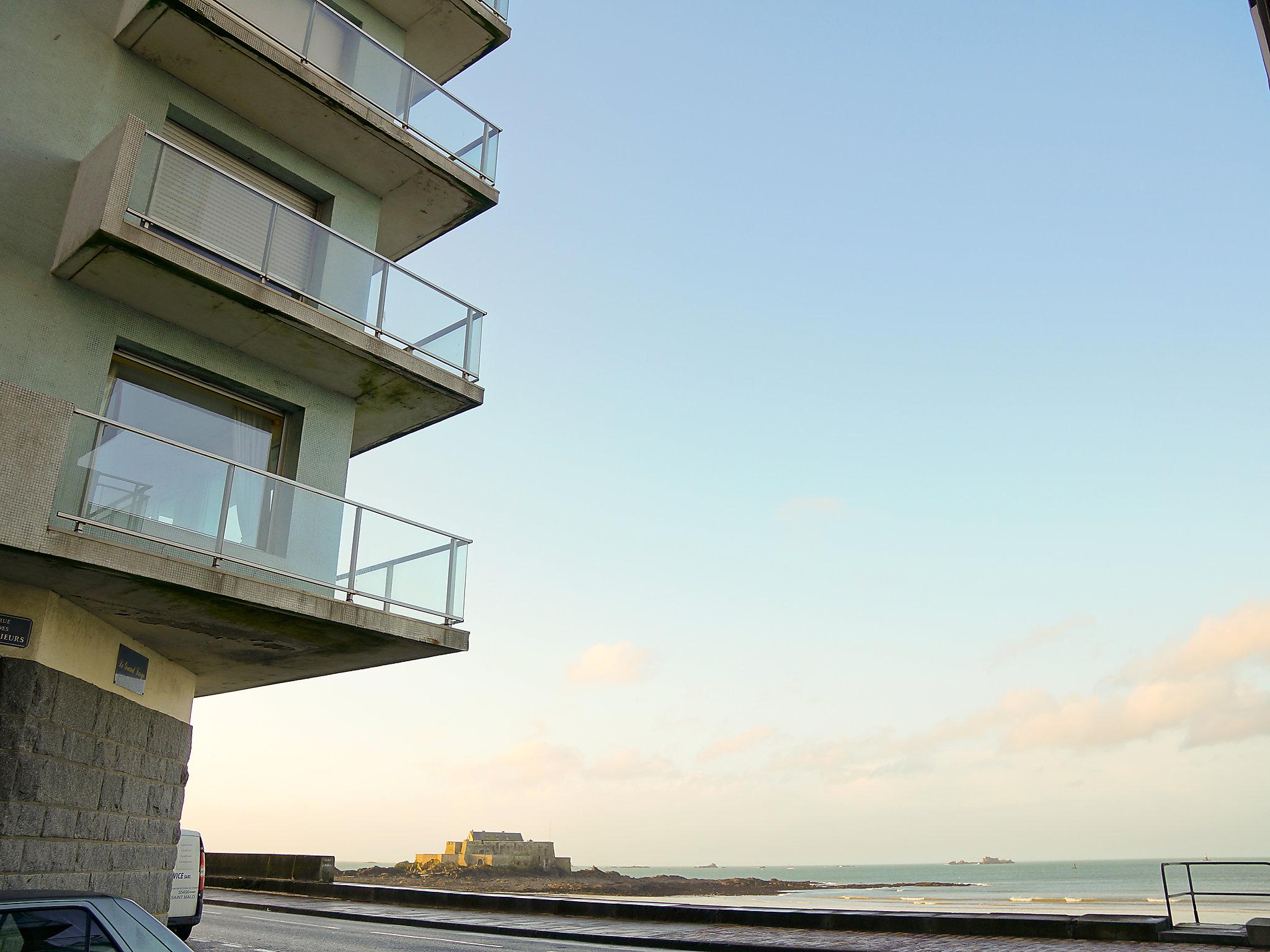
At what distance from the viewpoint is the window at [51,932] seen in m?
4.21

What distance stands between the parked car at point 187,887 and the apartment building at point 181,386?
2219mm

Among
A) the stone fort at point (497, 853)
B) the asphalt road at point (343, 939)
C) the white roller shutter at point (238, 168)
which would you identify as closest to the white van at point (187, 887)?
the asphalt road at point (343, 939)

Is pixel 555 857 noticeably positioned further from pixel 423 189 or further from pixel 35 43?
pixel 35 43

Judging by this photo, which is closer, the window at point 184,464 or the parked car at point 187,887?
the window at point 184,464

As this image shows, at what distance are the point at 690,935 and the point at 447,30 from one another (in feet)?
51.2

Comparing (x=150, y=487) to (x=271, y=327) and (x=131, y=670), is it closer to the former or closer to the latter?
(x=131, y=670)

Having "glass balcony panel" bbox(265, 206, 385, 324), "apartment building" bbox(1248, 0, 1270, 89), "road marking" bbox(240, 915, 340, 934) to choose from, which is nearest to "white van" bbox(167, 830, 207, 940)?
"road marking" bbox(240, 915, 340, 934)

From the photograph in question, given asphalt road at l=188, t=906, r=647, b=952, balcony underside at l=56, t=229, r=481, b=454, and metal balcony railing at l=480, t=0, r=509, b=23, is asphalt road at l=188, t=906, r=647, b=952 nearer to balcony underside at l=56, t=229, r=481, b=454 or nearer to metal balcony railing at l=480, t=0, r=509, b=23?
balcony underside at l=56, t=229, r=481, b=454

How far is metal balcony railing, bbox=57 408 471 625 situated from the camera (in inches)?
359

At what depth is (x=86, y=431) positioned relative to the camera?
29.6ft

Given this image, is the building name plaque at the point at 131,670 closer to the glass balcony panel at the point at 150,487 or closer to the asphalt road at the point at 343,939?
the glass balcony panel at the point at 150,487

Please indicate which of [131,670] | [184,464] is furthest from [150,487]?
[131,670]

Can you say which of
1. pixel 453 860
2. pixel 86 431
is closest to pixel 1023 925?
pixel 86 431

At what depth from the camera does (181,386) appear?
11.5 metres
